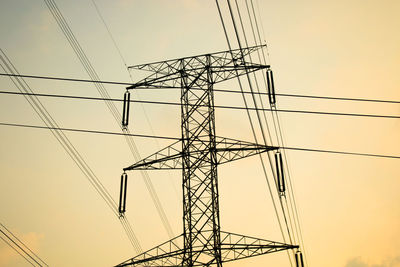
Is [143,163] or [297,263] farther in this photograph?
[143,163]

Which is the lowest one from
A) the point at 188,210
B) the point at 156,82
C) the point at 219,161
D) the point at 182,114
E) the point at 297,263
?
the point at 297,263

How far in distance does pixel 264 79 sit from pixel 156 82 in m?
4.86

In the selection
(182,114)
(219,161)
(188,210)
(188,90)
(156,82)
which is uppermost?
(156,82)

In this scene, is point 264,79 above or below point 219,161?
above

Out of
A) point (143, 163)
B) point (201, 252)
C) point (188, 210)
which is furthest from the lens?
point (143, 163)

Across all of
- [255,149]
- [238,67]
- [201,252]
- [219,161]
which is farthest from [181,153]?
[238,67]

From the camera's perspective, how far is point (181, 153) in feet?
43.0

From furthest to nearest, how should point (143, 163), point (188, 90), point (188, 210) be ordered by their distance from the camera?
point (188, 90), point (143, 163), point (188, 210)

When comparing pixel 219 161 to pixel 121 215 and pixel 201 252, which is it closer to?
pixel 201 252

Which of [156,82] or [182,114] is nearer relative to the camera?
[182,114]

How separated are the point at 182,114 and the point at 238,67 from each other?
3.22 metres

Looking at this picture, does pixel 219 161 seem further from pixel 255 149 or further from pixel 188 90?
pixel 188 90

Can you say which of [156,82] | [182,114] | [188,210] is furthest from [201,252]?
[156,82]

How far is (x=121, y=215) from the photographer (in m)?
14.0
